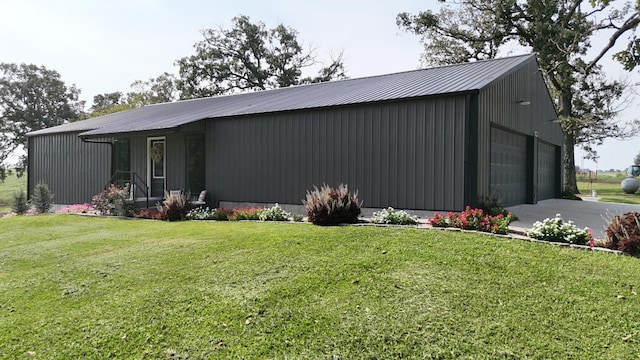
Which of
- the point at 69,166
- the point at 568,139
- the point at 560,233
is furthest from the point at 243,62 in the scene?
the point at 560,233

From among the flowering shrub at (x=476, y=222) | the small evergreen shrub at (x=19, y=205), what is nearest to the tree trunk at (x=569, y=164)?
the flowering shrub at (x=476, y=222)

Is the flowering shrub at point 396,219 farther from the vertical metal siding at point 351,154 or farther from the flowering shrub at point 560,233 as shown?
the flowering shrub at point 560,233

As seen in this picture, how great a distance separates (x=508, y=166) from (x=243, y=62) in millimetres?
24189

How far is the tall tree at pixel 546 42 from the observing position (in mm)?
18484

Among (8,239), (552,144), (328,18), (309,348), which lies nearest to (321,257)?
(309,348)

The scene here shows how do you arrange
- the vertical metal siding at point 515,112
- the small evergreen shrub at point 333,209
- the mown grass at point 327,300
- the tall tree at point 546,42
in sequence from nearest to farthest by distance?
1. the mown grass at point 327,300
2. the small evergreen shrub at point 333,209
3. the vertical metal siding at point 515,112
4. the tall tree at point 546,42

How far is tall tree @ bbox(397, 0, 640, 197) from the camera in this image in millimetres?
18484

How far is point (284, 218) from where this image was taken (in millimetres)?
8422

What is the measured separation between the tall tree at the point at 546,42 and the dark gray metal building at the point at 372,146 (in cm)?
685

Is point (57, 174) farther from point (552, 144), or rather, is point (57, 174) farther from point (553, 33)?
point (553, 33)

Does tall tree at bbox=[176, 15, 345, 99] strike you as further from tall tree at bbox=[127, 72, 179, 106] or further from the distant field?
the distant field

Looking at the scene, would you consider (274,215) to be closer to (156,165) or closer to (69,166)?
(156,165)

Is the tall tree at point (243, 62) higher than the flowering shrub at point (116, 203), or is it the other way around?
the tall tree at point (243, 62)

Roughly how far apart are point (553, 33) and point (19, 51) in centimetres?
3944
